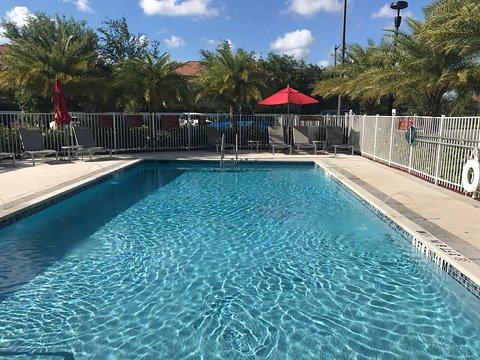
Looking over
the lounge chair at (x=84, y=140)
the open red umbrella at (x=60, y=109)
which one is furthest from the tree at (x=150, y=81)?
the open red umbrella at (x=60, y=109)

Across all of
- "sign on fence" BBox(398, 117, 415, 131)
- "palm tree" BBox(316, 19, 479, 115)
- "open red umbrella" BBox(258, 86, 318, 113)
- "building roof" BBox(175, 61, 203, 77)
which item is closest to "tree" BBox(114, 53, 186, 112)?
"building roof" BBox(175, 61, 203, 77)

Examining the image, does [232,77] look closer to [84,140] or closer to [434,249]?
[84,140]

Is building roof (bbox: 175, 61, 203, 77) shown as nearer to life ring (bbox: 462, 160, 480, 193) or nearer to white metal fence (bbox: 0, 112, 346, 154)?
white metal fence (bbox: 0, 112, 346, 154)

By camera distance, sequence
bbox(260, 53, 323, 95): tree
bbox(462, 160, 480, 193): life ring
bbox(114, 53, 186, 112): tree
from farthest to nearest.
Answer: bbox(260, 53, 323, 95): tree → bbox(114, 53, 186, 112): tree → bbox(462, 160, 480, 193): life ring

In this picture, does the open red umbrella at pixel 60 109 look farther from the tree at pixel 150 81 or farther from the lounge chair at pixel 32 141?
the tree at pixel 150 81

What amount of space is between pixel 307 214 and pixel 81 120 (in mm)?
11017

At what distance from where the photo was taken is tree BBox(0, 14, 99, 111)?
14.9 metres

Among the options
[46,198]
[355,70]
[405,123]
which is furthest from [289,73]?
[46,198]

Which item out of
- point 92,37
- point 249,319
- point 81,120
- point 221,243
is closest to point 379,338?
point 249,319

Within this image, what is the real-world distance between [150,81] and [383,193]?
447 inches

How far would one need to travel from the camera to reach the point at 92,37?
54.7 ft

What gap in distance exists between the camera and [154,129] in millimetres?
17500

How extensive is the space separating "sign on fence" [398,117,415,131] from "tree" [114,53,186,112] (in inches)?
359

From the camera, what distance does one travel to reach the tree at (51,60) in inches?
586
